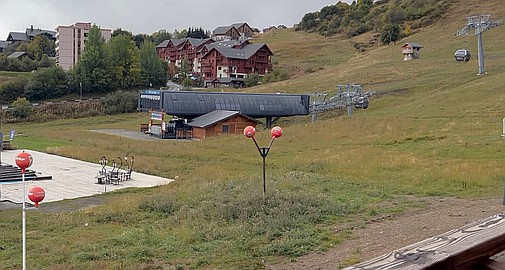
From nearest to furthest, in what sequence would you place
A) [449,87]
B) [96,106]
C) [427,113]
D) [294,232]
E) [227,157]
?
[294,232]
[227,157]
[427,113]
[449,87]
[96,106]

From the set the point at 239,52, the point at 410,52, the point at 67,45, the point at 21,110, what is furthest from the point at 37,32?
the point at 410,52

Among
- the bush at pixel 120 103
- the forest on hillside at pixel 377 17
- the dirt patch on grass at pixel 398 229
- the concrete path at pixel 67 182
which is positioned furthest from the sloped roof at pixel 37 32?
the dirt patch on grass at pixel 398 229

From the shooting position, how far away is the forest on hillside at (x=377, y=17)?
3607 inches

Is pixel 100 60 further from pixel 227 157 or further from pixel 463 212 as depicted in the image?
pixel 463 212

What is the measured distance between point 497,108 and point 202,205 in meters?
24.4

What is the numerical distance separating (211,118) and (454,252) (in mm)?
40811

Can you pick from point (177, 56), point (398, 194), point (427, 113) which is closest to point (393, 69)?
point (427, 113)

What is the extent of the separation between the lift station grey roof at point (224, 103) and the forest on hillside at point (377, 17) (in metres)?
41.9

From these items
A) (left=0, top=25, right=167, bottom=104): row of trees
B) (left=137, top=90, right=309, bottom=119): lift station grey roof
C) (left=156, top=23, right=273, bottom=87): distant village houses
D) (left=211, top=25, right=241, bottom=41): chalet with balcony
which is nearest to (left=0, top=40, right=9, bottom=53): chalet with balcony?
(left=156, top=23, right=273, bottom=87): distant village houses

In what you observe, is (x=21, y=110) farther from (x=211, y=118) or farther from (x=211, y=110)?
(x=211, y=118)

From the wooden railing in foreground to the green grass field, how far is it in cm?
611

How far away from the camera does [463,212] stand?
1142 cm

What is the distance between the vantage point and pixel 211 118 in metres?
42.9

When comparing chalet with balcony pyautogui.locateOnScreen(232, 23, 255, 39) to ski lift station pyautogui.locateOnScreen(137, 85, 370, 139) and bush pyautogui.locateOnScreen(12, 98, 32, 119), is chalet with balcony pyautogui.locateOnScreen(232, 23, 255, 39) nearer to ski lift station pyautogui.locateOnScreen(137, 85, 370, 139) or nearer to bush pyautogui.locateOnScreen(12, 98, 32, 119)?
bush pyautogui.locateOnScreen(12, 98, 32, 119)
